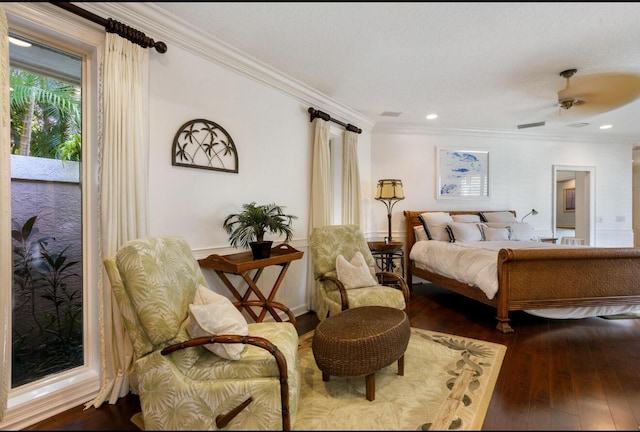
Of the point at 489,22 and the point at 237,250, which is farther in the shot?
the point at 237,250

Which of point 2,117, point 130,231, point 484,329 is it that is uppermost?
point 2,117

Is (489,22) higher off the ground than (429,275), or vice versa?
(489,22)

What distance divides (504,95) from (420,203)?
2080 millimetres

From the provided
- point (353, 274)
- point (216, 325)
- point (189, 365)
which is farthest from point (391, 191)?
point (189, 365)

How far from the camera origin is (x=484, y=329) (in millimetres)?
3131

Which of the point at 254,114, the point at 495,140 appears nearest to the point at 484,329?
the point at 254,114

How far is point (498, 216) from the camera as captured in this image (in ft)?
16.6

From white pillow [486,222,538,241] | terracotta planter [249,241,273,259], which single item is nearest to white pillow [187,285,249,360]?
terracotta planter [249,241,273,259]

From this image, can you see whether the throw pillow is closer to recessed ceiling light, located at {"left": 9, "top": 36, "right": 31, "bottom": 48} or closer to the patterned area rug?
the patterned area rug

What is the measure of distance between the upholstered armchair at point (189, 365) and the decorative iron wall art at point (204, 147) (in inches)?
41.3

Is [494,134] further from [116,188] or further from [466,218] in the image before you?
[116,188]

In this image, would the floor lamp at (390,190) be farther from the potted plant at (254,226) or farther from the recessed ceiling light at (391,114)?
the potted plant at (254,226)

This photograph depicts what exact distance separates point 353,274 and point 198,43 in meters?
2.47

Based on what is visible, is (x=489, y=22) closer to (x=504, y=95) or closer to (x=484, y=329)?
(x=504, y=95)
